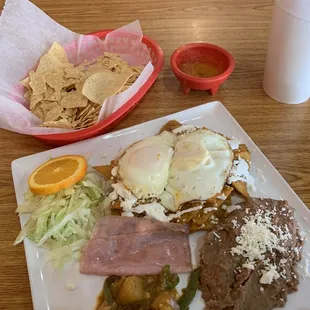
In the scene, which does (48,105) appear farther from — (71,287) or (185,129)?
(71,287)

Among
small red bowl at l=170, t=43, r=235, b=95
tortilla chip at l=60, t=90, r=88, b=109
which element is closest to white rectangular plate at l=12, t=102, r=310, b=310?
small red bowl at l=170, t=43, r=235, b=95

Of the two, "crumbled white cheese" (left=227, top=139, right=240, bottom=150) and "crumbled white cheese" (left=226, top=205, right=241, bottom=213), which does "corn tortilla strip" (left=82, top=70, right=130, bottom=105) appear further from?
"crumbled white cheese" (left=226, top=205, right=241, bottom=213)

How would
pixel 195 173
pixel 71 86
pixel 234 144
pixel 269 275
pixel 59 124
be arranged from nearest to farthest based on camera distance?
pixel 269 275 < pixel 195 173 < pixel 234 144 < pixel 59 124 < pixel 71 86

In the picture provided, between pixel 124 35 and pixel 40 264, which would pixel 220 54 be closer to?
pixel 124 35

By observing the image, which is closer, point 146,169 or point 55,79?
point 146,169

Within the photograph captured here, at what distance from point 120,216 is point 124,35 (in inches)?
45.7

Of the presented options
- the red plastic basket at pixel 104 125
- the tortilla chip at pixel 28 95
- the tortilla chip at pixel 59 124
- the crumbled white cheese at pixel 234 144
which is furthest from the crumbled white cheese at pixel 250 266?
the tortilla chip at pixel 28 95

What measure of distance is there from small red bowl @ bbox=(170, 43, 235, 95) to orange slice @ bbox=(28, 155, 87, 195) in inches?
27.7

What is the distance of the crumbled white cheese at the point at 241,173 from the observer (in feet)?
5.61

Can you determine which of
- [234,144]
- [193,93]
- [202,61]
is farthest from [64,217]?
[202,61]

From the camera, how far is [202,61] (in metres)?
2.34

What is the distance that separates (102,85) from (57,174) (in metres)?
0.58

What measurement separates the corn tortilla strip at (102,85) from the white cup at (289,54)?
70cm

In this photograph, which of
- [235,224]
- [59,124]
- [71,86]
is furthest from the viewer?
[71,86]
